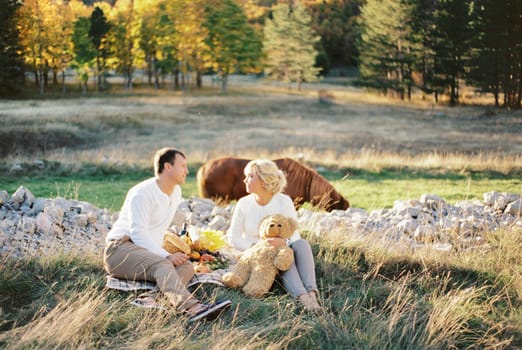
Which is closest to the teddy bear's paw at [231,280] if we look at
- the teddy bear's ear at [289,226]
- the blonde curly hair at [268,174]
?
the teddy bear's ear at [289,226]

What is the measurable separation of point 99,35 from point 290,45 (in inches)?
268

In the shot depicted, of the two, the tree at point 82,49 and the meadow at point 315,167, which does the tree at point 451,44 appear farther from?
the tree at point 82,49

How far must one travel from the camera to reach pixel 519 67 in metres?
9.06

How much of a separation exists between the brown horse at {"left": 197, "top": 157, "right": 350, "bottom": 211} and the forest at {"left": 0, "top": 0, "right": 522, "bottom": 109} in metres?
3.27

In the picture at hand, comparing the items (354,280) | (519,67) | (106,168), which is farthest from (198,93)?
(354,280)

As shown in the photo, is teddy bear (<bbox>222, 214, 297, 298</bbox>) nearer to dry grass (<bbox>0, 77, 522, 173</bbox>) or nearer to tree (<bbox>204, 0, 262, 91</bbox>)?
dry grass (<bbox>0, 77, 522, 173</bbox>)

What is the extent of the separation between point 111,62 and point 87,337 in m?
14.7

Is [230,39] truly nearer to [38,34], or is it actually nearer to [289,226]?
[38,34]

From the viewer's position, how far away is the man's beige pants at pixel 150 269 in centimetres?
375

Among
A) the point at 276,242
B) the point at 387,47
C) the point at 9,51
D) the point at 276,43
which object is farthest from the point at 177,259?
the point at 276,43

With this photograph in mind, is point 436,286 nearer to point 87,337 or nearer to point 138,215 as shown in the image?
point 138,215

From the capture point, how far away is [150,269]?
396 centimetres

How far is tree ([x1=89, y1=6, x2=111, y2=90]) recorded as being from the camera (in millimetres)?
15188

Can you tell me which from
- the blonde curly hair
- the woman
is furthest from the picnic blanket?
the blonde curly hair
